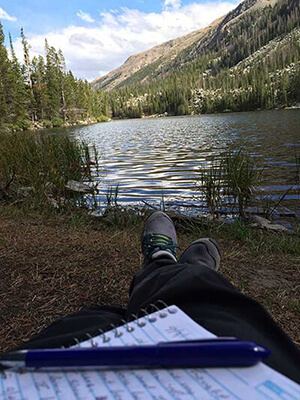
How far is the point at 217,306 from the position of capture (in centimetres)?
99

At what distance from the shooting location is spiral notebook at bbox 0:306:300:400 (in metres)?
0.63

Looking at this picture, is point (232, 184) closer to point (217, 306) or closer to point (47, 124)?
point (217, 306)

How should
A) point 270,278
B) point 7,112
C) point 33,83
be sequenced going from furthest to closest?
point 33,83, point 7,112, point 270,278

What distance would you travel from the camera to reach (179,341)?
73cm

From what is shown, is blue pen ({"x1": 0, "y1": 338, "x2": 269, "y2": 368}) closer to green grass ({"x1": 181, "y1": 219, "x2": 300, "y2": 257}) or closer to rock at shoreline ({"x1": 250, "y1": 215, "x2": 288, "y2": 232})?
green grass ({"x1": 181, "y1": 219, "x2": 300, "y2": 257})

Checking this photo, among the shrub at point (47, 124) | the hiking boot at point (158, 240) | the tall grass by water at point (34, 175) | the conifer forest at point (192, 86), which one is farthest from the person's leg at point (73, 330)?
the shrub at point (47, 124)

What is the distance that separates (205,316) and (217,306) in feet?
0.30

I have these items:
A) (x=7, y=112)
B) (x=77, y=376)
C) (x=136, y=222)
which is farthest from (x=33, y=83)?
(x=77, y=376)

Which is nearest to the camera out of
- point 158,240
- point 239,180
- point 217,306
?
point 217,306

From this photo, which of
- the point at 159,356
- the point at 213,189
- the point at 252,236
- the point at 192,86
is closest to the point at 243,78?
the point at 192,86

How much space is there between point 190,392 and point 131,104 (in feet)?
372

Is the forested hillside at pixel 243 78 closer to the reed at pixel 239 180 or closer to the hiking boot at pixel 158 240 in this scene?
the reed at pixel 239 180

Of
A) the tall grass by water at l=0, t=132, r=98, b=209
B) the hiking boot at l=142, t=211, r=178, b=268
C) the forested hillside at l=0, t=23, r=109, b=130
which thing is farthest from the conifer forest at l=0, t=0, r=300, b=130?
the hiking boot at l=142, t=211, r=178, b=268

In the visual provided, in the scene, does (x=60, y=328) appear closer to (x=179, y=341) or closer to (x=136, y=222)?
(x=179, y=341)
